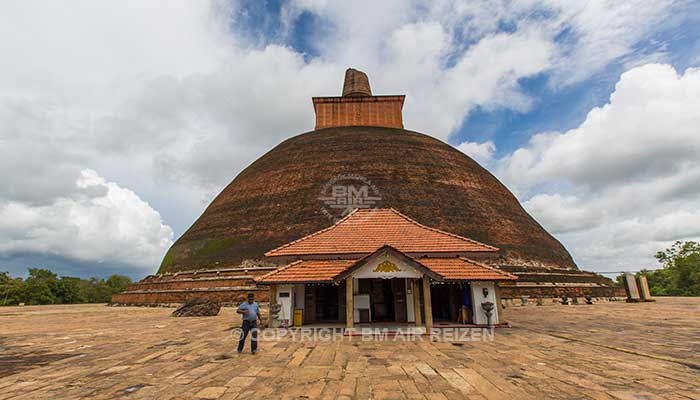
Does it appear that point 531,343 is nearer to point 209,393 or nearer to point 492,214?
point 209,393

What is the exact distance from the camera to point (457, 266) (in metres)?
13.6

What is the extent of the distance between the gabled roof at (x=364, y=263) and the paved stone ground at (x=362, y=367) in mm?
2261

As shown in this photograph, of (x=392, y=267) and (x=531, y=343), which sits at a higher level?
(x=392, y=267)

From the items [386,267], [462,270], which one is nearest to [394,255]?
[386,267]

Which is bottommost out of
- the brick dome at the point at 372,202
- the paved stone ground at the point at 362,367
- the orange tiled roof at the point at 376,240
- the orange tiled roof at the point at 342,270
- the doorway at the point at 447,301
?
the paved stone ground at the point at 362,367

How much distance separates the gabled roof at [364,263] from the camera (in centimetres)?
1160

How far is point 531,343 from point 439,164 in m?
21.0

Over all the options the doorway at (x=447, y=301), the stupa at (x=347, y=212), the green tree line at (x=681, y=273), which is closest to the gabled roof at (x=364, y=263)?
the doorway at (x=447, y=301)

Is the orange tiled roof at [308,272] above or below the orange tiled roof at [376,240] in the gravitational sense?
below

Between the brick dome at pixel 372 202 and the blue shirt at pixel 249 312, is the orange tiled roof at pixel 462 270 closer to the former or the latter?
the blue shirt at pixel 249 312

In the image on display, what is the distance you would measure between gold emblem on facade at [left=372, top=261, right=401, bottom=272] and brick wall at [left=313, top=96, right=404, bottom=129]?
27428mm

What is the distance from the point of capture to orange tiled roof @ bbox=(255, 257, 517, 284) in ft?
41.1

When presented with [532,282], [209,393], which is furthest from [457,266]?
[532,282]

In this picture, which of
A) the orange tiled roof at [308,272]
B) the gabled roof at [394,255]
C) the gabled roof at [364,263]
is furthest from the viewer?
the orange tiled roof at [308,272]
